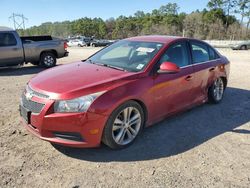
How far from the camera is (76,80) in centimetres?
394

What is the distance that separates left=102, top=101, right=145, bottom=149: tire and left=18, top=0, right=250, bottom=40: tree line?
62348 millimetres

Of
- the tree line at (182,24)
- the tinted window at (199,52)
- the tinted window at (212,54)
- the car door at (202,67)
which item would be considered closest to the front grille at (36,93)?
the car door at (202,67)

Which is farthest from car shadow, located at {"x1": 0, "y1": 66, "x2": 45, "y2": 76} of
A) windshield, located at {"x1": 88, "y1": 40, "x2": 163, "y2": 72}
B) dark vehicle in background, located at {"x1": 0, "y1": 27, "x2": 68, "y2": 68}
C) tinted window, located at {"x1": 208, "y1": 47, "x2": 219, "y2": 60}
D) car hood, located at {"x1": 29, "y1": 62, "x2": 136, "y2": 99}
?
tinted window, located at {"x1": 208, "y1": 47, "x2": 219, "y2": 60}

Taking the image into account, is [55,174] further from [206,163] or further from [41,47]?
[41,47]

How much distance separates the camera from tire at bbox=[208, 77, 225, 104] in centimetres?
605

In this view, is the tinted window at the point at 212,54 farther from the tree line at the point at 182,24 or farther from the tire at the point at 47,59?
the tree line at the point at 182,24

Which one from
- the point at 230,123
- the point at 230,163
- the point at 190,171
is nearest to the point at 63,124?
the point at 190,171

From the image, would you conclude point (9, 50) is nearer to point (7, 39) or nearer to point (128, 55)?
point (7, 39)

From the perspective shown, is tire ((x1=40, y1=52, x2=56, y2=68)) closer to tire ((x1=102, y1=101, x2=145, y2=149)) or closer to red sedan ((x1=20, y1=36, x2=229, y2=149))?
red sedan ((x1=20, y1=36, x2=229, y2=149))

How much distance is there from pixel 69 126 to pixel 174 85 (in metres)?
2.05

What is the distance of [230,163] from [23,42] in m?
10.6

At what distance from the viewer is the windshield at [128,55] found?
4484 mm

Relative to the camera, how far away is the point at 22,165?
357 cm

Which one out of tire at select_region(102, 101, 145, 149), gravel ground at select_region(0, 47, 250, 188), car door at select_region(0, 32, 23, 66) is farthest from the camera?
car door at select_region(0, 32, 23, 66)
